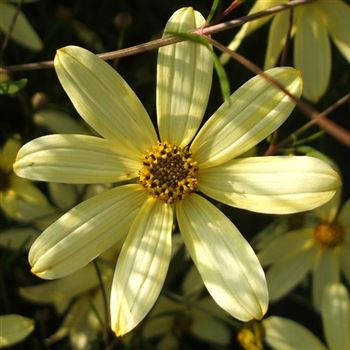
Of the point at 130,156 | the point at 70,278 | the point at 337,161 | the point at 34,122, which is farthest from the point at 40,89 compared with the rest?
the point at 337,161

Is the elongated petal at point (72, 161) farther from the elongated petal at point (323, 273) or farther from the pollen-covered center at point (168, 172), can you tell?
the elongated petal at point (323, 273)

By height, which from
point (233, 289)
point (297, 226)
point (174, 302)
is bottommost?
point (174, 302)

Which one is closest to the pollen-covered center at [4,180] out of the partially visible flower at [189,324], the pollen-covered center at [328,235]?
the partially visible flower at [189,324]

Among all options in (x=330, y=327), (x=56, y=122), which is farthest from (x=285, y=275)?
(x=56, y=122)

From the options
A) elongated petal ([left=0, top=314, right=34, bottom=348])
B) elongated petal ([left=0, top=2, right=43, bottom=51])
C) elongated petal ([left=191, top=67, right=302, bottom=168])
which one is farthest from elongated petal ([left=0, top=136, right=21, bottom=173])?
elongated petal ([left=191, top=67, right=302, bottom=168])

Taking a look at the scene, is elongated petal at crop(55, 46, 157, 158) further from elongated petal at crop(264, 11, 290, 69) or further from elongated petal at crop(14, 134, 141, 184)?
elongated petal at crop(264, 11, 290, 69)

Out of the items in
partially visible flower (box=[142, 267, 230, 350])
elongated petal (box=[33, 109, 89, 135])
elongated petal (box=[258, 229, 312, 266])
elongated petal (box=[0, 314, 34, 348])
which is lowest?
partially visible flower (box=[142, 267, 230, 350])

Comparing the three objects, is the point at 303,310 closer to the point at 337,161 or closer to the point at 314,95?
the point at 337,161
